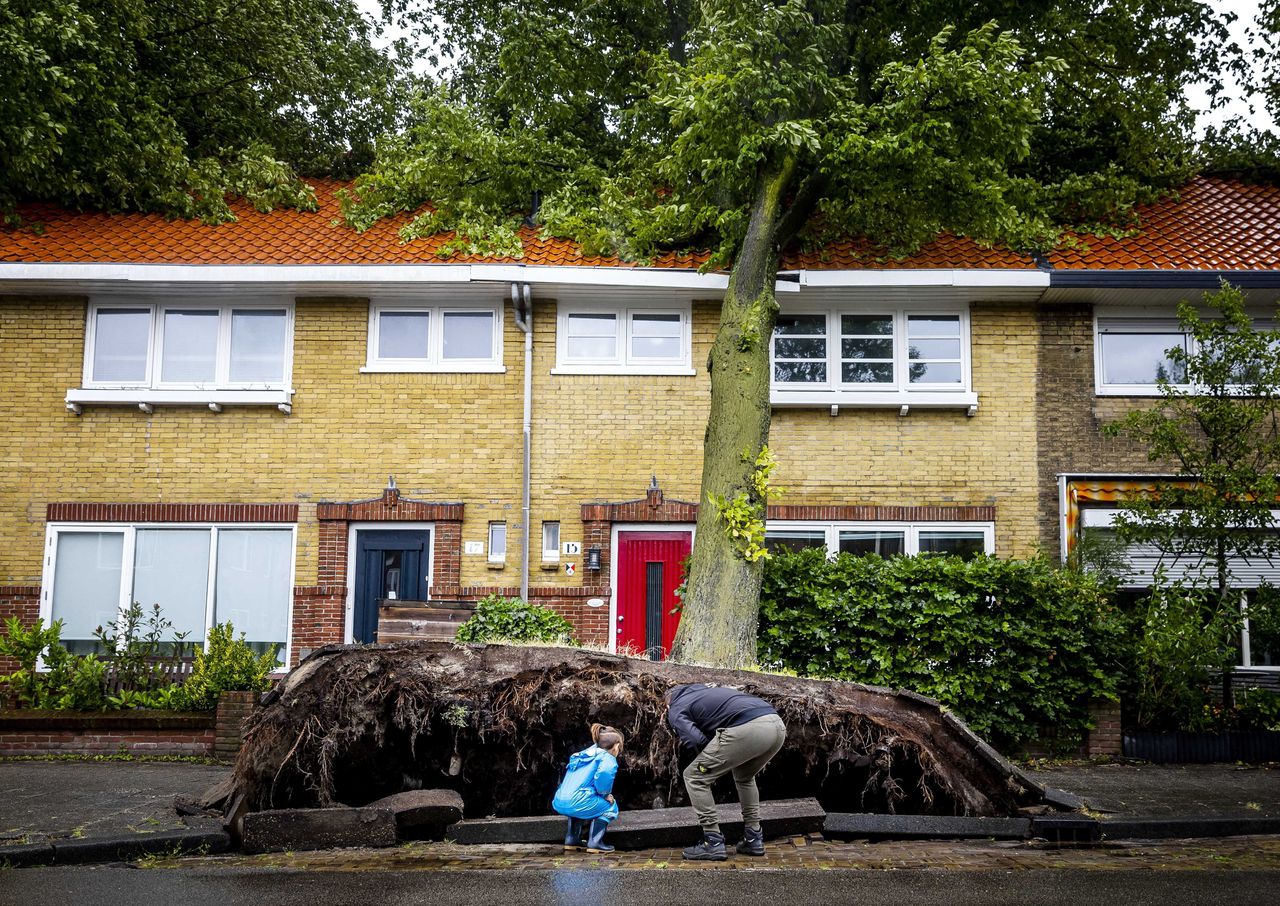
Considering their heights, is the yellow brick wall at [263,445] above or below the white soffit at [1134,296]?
below

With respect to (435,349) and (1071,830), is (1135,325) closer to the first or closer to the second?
(1071,830)

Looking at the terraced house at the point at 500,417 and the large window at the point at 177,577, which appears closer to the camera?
the terraced house at the point at 500,417

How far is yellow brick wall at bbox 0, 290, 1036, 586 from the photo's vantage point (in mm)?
14875

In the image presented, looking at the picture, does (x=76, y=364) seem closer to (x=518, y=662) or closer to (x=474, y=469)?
(x=474, y=469)

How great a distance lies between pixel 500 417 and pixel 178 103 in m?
8.91

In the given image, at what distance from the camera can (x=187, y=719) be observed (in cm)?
1230

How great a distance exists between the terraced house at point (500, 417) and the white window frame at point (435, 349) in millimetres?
31

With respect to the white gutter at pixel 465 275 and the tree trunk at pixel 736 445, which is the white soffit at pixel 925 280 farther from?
the tree trunk at pixel 736 445

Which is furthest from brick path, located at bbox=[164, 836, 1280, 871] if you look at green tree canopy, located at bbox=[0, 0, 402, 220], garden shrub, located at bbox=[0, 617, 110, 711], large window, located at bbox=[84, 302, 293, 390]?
green tree canopy, located at bbox=[0, 0, 402, 220]

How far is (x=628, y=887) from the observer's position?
6.79m

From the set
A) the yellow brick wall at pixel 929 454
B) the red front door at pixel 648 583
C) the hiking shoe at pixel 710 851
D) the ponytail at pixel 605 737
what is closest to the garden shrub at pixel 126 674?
the red front door at pixel 648 583

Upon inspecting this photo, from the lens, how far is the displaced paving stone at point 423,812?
829cm

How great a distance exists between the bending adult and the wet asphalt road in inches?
18.0

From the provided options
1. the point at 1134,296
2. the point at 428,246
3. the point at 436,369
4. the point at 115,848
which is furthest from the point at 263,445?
the point at 1134,296
